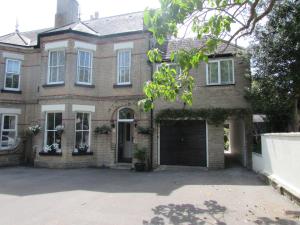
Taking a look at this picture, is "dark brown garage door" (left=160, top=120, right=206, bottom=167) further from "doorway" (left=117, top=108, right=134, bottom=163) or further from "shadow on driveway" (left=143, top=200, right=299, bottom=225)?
"shadow on driveway" (left=143, top=200, right=299, bottom=225)

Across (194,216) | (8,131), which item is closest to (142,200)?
(194,216)

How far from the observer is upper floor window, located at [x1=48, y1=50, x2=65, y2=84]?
1547 centimetres

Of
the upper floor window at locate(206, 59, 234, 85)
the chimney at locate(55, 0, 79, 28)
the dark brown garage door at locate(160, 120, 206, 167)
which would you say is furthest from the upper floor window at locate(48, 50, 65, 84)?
the upper floor window at locate(206, 59, 234, 85)

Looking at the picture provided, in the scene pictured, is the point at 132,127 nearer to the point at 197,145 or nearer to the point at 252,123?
the point at 197,145

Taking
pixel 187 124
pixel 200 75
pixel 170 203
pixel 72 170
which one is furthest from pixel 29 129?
pixel 170 203

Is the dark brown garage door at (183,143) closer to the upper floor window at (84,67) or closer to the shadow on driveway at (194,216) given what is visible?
the upper floor window at (84,67)

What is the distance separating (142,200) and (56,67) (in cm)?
1022

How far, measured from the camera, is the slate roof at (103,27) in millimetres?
16266

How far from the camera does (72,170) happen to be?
13.9 meters

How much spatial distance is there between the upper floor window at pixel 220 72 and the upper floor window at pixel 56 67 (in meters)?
7.72

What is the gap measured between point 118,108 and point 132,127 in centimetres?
150

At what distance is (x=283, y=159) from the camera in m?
9.02

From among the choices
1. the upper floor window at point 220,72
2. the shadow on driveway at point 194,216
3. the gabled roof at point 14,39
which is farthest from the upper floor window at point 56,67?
the shadow on driveway at point 194,216

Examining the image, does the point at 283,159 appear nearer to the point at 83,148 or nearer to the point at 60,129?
the point at 83,148
